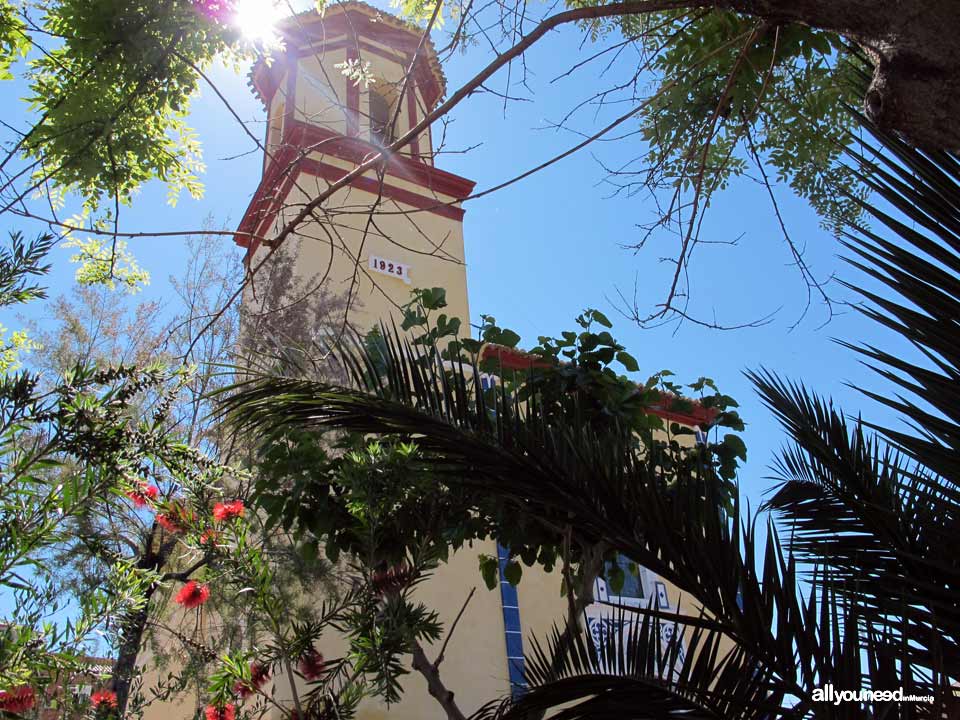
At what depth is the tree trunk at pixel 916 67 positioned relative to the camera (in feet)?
5.64

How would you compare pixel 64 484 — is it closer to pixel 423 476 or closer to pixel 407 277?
pixel 423 476

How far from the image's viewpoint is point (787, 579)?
2.04m

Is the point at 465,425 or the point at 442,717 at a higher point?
the point at 465,425

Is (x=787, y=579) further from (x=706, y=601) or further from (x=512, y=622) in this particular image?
(x=512, y=622)

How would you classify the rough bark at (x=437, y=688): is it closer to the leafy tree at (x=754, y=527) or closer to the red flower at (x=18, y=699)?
the leafy tree at (x=754, y=527)

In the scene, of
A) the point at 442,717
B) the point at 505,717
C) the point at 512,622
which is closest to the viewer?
the point at 505,717

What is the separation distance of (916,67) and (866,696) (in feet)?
4.38

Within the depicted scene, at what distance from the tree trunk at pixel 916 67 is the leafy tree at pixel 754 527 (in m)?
0.18

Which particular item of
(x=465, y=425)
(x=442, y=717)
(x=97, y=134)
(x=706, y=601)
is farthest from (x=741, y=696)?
(x=442, y=717)

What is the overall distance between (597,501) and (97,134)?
7.98 ft

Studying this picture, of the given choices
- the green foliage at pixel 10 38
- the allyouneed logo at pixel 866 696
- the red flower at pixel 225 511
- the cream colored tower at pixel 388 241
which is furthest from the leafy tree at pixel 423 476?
the cream colored tower at pixel 388 241

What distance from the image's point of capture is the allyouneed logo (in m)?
1.71

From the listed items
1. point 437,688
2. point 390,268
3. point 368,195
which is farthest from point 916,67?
point 368,195

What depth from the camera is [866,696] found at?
1.75 m
